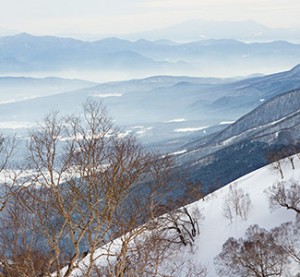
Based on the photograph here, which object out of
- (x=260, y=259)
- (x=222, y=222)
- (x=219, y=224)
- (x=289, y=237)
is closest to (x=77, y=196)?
(x=260, y=259)

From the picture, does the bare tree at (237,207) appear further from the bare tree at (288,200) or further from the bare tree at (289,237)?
the bare tree at (289,237)

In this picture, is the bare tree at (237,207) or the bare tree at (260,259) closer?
the bare tree at (260,259)

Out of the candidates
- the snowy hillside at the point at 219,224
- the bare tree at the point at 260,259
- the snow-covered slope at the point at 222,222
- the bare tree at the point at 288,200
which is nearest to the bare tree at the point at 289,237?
the bare tree at the point at 260,259

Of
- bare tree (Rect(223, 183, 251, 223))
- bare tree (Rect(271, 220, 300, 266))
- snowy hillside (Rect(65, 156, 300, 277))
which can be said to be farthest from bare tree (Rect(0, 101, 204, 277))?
bare tree (Rect(223, 183, 251, 223))

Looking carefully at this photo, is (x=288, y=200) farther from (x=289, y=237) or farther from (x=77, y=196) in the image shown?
(x=77, y=196)

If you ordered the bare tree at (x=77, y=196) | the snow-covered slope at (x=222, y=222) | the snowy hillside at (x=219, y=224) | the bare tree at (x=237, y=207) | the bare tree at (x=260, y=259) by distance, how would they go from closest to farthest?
the bare tree at (x=77, y=196) → the bare tree at (x=260, y=259) → the snowy hillside at (x=219, y=224) → the snow-covered slope at (x=222, y=222) → the bare tree at (x=237, y=207)

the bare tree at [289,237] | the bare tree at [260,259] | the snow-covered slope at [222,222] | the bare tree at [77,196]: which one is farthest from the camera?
the snow-covered slope at [222,222]

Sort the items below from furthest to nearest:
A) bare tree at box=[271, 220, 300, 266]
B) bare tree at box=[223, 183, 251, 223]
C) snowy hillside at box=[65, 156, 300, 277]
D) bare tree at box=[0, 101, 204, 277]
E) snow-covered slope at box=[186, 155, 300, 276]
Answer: bare tree at box=[223, 183, 251, 223]
snow-covered slope at box=[186, 155, 300, 276]
snowy hillside at box=[65, 156, 300, 277]
bare tree at box=[271, 220, 300, 266]
bare tree at box=[0, 101, 204, 277]

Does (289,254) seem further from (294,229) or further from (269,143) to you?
(269,143)

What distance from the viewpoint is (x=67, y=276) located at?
10.9 meters

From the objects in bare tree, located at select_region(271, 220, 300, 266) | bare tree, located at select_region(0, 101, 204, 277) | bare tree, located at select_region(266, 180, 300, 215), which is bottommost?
bare tree, located at select_region(271, 220, 300, 266)

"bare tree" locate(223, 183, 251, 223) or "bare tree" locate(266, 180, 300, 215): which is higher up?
"bare tree" locate(266, 180, 300, 215)

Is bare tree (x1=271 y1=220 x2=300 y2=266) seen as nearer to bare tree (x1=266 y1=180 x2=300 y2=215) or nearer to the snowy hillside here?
the snowy hillside

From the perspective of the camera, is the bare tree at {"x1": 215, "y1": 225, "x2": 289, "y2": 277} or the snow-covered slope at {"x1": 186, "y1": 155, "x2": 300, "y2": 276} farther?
the snow-covered slope at {"x1": 186, "y1": 155, "x2": 300, "y2": 276}
